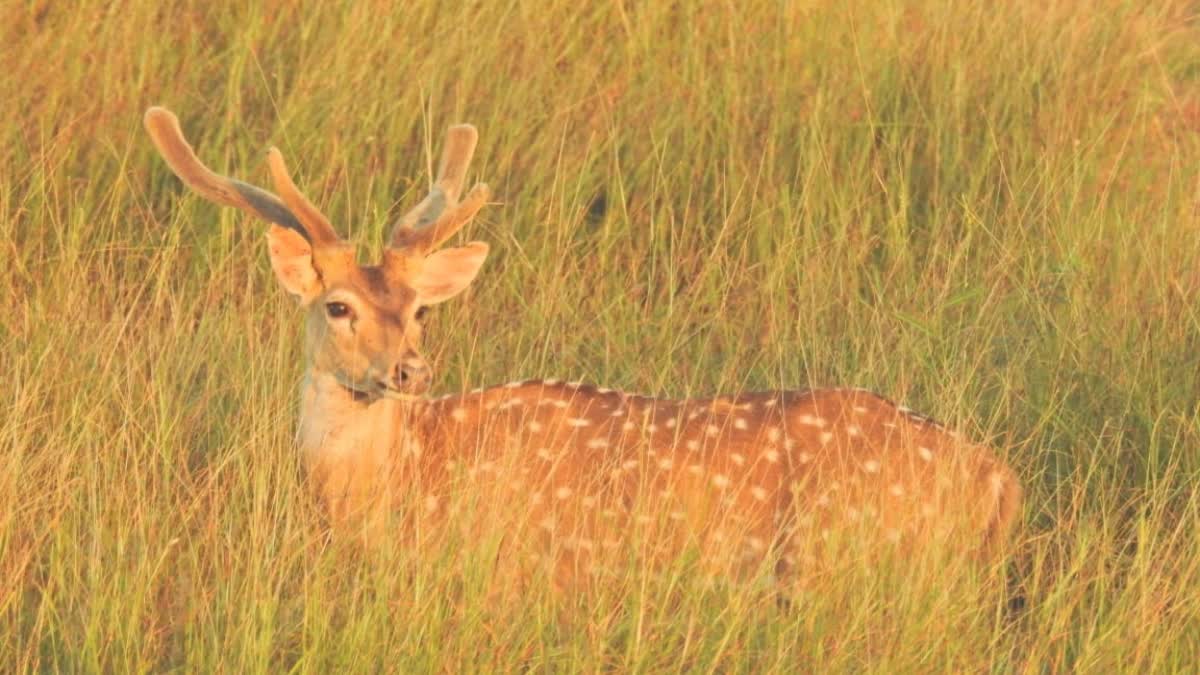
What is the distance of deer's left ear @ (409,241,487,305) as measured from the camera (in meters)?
4.90

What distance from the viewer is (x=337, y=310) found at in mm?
4664

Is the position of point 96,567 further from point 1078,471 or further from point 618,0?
point 618,0

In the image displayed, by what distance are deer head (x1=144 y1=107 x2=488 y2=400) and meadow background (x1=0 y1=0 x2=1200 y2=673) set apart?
0.71 feet

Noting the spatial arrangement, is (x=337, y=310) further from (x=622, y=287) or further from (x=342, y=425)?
(x=622, y=287)

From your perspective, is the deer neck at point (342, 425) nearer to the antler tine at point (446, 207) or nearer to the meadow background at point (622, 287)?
the meadow background at point (622, 287)

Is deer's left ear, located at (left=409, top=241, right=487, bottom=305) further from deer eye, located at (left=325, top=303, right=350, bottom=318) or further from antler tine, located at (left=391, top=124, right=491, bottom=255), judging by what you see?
deer eye, located at (left=325, top=303, right=350, bottom=318)

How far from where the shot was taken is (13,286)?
5.64 meters

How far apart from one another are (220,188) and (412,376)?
0.72 m

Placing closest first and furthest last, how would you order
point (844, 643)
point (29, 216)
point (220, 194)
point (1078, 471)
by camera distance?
point (844, 643) < point (1078, 471) < point (220, 194) < point (29, 216)

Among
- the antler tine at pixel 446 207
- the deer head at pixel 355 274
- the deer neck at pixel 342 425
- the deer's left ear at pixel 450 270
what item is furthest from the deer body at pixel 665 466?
the antler tine at pixel 446 207

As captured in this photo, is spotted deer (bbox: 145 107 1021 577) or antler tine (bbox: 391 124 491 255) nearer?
spotted deer (bbox: 145 107 1021 577)

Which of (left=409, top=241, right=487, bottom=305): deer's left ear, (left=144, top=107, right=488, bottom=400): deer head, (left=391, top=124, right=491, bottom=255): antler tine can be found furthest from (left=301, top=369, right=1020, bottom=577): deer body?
(left=391, top=124, right=491, bottom=255): antler tine

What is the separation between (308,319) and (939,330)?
1.54m

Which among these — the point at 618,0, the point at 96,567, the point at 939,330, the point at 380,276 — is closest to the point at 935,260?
the point at 939,330
